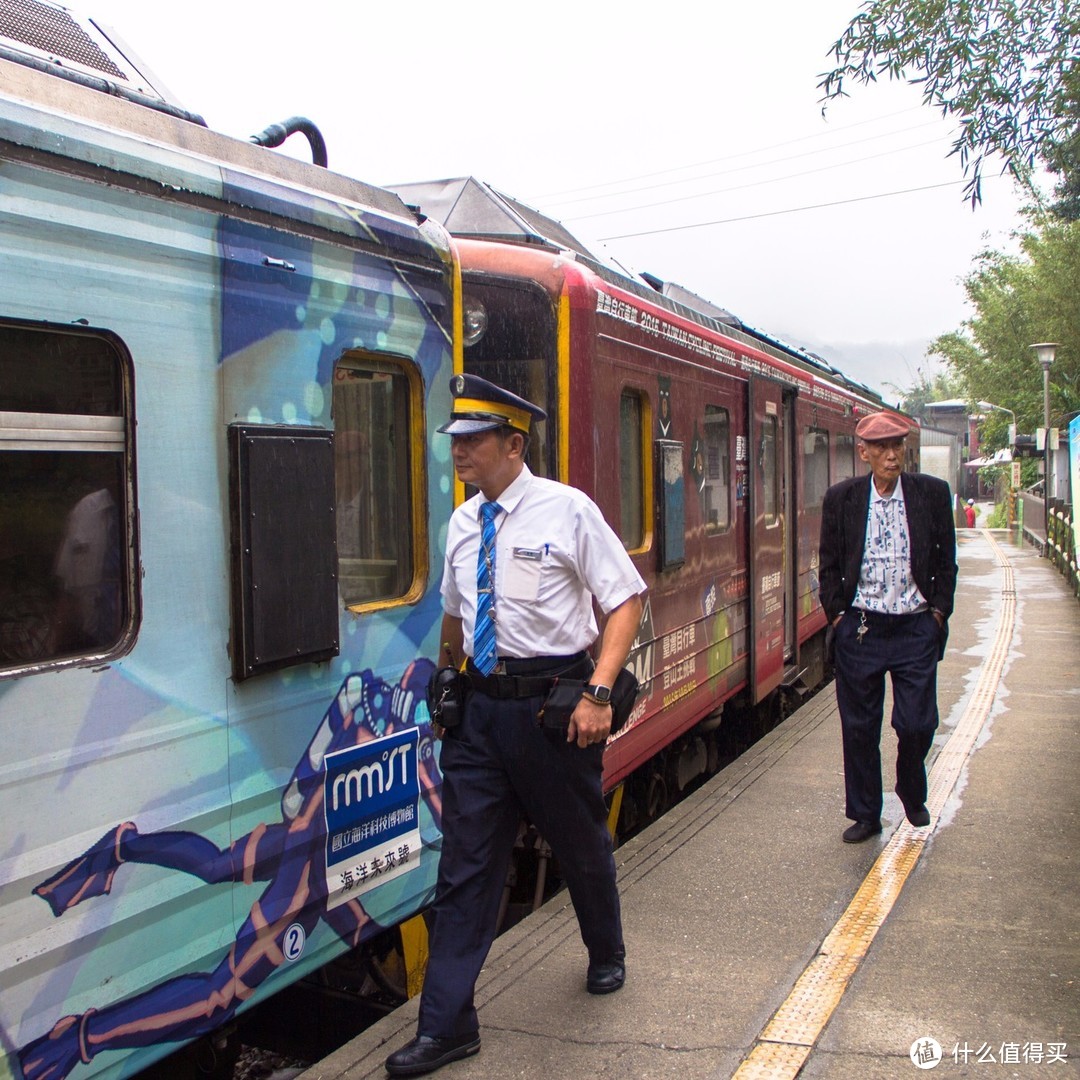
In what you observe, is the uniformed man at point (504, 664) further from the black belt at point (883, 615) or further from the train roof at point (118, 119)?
the black belt at point (883, 615)

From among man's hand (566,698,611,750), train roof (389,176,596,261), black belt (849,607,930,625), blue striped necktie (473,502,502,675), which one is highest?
train roof (389,176,596,261)

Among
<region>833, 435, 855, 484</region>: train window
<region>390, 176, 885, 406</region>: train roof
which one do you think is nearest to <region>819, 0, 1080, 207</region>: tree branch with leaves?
<region>390, 176, 885, 406</region>: train roof

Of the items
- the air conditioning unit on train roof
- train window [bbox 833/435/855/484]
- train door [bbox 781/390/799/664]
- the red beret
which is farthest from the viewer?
train window [bbox 833/435/855/484]

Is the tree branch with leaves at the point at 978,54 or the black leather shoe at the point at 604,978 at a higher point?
the tree branch with leaves at the point at 978,54

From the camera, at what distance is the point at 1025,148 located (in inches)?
245

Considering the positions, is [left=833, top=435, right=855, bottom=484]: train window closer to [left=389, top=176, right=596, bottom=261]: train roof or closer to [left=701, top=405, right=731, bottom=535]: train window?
[left=701, top=405, right=731, bottom=535]: train window

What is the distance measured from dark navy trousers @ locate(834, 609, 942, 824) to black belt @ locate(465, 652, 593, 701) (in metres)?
2.06

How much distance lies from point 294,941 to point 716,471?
13.5 feet

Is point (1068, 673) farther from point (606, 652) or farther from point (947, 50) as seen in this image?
point (606, 652)

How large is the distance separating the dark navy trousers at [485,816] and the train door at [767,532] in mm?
4311

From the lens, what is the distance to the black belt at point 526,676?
10.5 feet

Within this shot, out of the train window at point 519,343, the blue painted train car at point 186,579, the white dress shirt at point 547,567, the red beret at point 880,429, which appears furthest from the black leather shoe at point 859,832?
the white dress shirt at point 547,567

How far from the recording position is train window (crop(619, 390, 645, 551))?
519cm

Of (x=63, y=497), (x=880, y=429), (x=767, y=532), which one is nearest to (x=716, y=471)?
(x=767, y=532)
